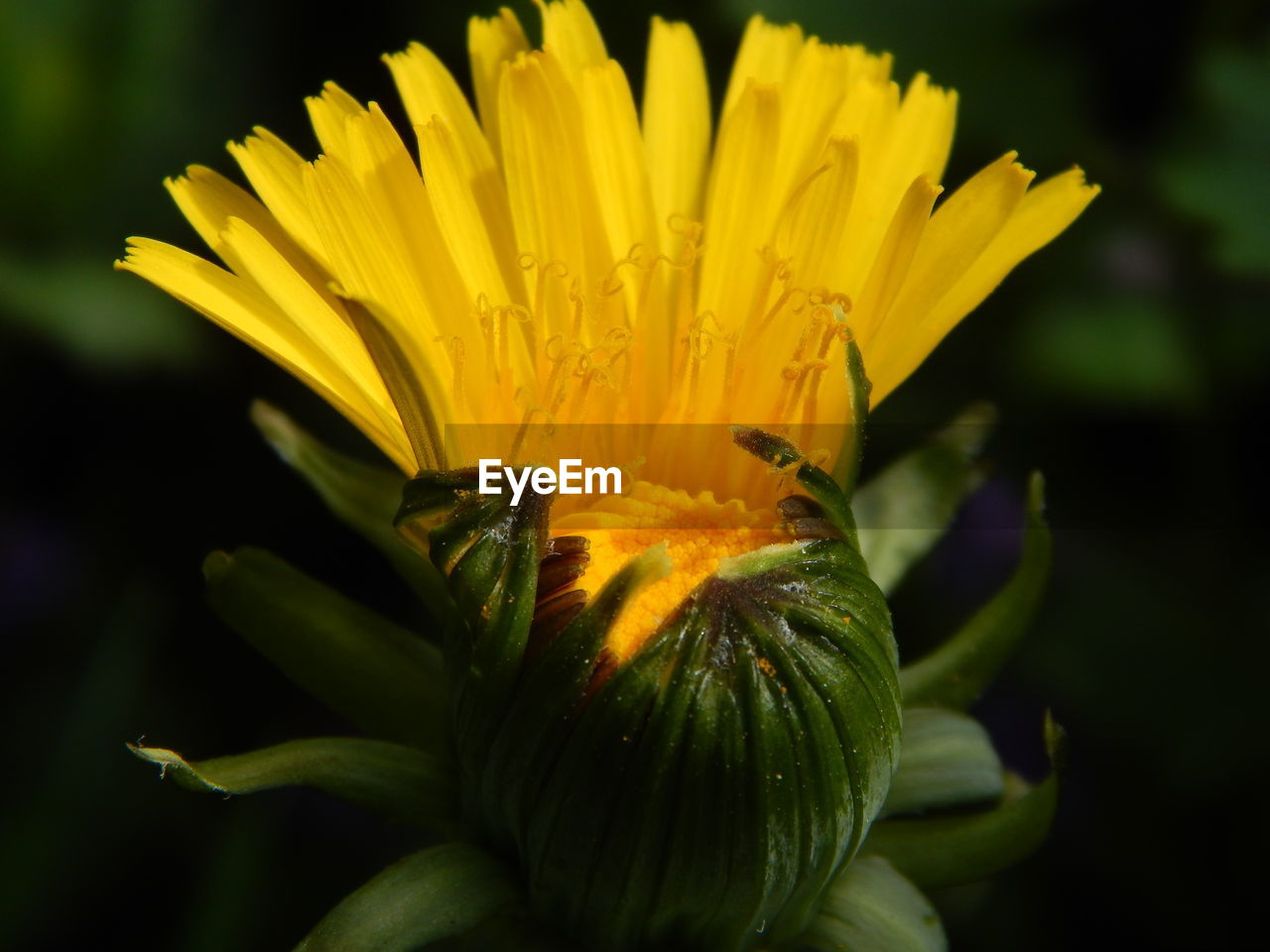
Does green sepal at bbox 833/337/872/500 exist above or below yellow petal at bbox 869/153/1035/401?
below

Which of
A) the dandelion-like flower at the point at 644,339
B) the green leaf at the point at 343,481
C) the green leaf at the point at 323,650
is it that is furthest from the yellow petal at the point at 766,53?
the green leaf at the point at 323,650

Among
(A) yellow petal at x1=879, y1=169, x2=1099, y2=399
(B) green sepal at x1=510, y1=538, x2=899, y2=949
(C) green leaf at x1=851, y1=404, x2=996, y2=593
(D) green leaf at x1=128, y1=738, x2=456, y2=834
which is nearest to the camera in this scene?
(B) green sepal at x1=510, y1=538, x2=899, y2=949

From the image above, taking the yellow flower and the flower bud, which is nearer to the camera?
the flower bud

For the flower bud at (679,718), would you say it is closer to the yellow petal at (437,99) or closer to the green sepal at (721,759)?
the green sepal at (721,759)

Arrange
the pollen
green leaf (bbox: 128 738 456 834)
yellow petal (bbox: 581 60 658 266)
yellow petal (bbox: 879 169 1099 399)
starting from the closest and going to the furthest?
the pollen < green leaf (bbox: 128 738 456 834) < yellow petal (bbox: 879 169 1099 399) < yellow petal (bbox: 581 60 658 266)

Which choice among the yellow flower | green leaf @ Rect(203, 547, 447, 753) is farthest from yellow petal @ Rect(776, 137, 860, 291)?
green leaf @ Rect(203, 547, 447, 753)

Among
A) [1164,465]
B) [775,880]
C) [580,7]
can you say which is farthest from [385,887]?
[1164,465]

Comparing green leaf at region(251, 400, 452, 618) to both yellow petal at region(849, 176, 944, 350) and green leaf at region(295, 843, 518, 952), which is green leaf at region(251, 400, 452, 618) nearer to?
green leaf at region(295, 843, 518, 952)

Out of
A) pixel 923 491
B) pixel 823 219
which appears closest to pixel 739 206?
pixel 823 219
